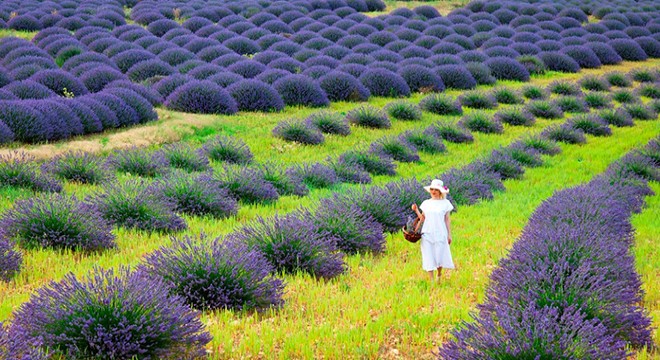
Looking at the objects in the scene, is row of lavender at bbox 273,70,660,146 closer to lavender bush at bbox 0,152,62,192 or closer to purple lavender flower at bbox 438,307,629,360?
lavender bush at bbox 0,152,62,192

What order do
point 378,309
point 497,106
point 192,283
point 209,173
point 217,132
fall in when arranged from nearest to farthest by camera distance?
point 192,283, point 378,309, point 209,173, point 217,132, point 497,106

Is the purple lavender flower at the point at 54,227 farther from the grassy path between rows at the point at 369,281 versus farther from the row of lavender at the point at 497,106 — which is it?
the row of lavender at the point at 497,106

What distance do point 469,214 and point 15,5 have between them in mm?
22083

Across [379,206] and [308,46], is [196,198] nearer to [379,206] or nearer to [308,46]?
[379,206]

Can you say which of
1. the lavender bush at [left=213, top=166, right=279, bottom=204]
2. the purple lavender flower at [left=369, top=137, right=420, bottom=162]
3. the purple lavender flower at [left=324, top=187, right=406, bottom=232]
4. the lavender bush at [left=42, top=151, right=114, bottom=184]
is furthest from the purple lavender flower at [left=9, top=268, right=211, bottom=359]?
the purple lavender flower at [left=369, top=137, right=420, bottom=162]

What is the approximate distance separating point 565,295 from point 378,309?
1.28m

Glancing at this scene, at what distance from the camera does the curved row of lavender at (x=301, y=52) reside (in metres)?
13.9

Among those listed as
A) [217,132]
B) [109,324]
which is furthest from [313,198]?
[109,324]

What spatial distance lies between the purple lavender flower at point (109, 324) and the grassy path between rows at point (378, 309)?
27 centimetres

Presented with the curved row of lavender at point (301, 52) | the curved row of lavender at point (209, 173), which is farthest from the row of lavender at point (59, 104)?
the curved row of lavender at point (209, 173)

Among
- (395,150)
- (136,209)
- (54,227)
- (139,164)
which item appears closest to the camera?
(54,227)

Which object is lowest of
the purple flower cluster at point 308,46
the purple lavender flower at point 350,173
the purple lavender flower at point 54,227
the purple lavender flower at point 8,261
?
the purple flower cluster at point 308,46

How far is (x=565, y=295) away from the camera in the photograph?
4.45m

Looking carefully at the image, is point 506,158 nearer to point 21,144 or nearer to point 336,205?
point 336,205
